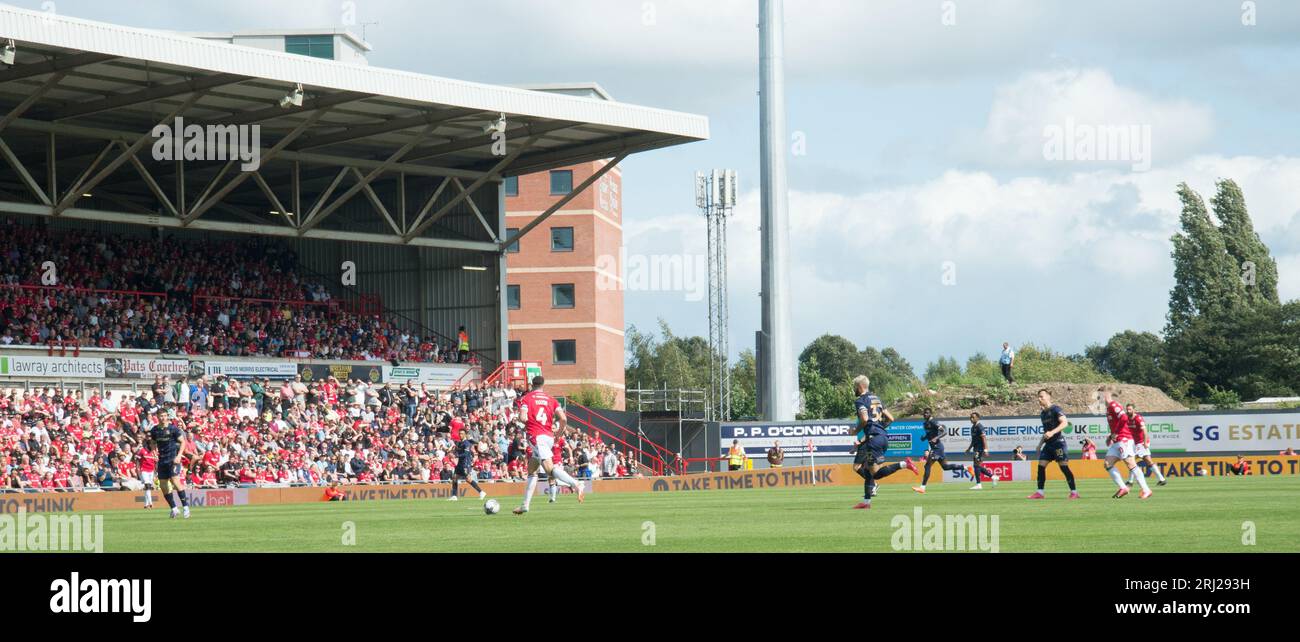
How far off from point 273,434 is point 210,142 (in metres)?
9.40

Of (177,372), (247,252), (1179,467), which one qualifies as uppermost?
(247,252)

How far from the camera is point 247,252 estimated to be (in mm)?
53250

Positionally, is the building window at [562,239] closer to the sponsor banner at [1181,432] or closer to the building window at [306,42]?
the building window at [306,42]

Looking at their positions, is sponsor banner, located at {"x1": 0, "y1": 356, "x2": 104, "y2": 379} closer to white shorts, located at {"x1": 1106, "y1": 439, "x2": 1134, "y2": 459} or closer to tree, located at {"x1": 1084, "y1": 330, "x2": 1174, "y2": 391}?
white shorts, located at {"x1": 1106, "y1": 439, "x2": 1134, "y2": 459}

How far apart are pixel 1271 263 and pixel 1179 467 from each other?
51508 millimetres

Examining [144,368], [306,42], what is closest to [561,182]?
[306,42]

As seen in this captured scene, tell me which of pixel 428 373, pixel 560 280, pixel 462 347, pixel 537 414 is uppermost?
pixel 560 280

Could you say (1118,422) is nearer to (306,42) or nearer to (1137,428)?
(1137,428)

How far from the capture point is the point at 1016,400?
5838 centimetres

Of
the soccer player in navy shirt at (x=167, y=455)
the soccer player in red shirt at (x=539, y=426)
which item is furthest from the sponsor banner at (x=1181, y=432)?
the soccer player in red shirt at (x=539, y=426)

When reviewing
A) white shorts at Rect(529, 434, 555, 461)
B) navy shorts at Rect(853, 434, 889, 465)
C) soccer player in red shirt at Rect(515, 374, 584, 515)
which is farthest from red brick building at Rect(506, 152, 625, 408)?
navy shorts at Rect(853, 434, 889, 465)
